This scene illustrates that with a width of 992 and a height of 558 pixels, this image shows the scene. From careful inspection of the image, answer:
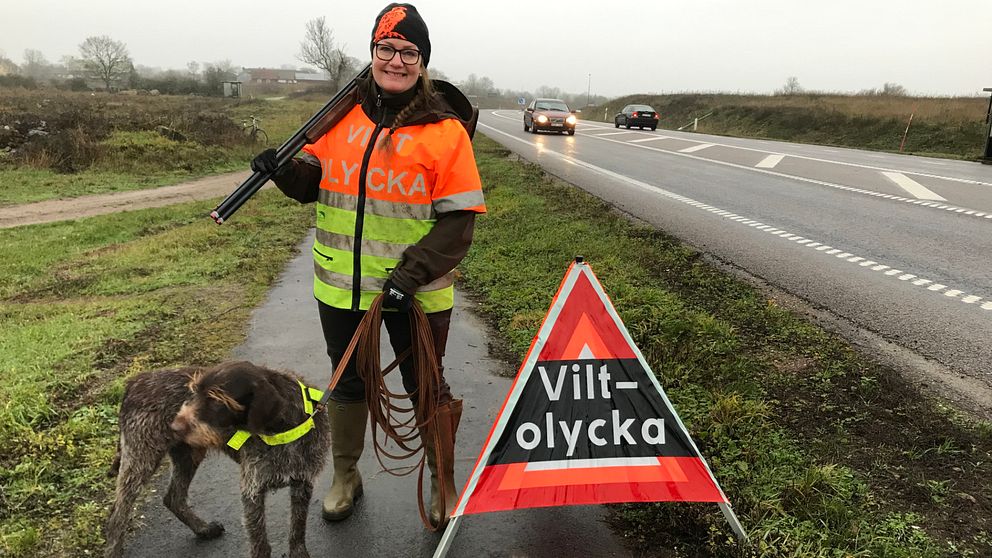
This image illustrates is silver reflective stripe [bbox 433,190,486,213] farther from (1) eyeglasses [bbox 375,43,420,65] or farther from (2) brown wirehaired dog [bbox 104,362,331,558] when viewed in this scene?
(2) brown wirehaired dog [bbox 104,362,331,558]

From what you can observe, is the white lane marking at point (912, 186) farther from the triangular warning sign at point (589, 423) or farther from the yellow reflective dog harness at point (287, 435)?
the yellow reflective dog harness at point (287, 435)

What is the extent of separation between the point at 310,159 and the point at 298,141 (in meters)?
0.09

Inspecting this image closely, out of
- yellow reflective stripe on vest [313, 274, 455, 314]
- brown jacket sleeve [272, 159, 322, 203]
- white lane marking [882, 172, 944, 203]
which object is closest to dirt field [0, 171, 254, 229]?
brown jacket sleeve [272, 159, 322, 203]

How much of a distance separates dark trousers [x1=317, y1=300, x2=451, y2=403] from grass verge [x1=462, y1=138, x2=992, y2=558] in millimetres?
1276

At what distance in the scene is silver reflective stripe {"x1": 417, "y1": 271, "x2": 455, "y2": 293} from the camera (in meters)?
2.63

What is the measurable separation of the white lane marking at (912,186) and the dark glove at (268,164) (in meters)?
12.1

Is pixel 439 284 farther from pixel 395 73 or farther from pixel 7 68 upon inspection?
pixel 7 68

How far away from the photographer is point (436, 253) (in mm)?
2455

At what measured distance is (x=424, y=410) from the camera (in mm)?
2816

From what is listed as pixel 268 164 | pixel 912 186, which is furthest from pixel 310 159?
pixel 912 186

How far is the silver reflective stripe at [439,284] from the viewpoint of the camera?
2.63 metres

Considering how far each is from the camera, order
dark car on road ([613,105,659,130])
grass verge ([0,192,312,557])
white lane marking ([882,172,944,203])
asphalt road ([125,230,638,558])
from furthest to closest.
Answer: dark car on road ([613,105,659,130]) → white lane marking ([882,172,944,203]) → grass verge ([0,192,312,557]) → asphalt road ([125,230,638,558])

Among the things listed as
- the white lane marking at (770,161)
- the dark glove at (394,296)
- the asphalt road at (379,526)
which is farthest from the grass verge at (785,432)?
the white lane marking at (770,161)

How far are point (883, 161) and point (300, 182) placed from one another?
2049 centimetres
